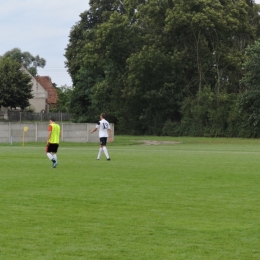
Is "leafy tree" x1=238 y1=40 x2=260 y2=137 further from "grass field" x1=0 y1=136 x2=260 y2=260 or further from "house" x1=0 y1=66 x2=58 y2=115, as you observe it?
"house" x1=0 y1=66 x2=58 y2=115

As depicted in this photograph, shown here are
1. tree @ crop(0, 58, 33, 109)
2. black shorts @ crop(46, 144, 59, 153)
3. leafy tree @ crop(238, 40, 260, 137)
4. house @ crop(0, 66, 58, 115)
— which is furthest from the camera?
house @ crop(0, 66, 58, 115)

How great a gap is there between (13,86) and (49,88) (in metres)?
41.6

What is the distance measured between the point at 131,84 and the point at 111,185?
5381cm

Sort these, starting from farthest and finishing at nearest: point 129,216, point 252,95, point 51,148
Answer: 1. point 252,95
2. point 51,148
3. point 129,216

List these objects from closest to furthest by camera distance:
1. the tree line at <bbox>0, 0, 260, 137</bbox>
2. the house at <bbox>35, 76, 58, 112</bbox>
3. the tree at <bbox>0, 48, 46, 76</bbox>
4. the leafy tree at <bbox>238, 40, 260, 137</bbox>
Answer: the leafy tree at <bbox>238, 40, 260, 137</bbox>, the tree line at <bbox>0, 0, 260, 137</bbox>, the house at <bbox>35, 76, 58, 112</bbox>, the tree at <bbox>0, 48, 46, 76</bbox>

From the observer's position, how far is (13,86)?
101 metres

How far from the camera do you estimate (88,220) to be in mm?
12359

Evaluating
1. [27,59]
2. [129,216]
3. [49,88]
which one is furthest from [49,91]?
→ [129,216]

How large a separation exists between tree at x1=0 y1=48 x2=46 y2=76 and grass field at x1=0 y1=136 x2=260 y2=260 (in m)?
150

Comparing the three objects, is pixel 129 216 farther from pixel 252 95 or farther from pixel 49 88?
pixel 49 88

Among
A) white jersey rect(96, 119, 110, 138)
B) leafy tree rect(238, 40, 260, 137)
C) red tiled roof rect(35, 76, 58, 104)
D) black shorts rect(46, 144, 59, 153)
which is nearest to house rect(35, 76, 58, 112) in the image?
red tiled roof rect(35, 76, 58, 104)

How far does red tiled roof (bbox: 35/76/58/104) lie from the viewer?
462 ft

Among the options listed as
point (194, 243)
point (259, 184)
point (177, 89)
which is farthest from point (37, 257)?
point (177, 89)

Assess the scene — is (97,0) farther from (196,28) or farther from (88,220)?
(88,220)
